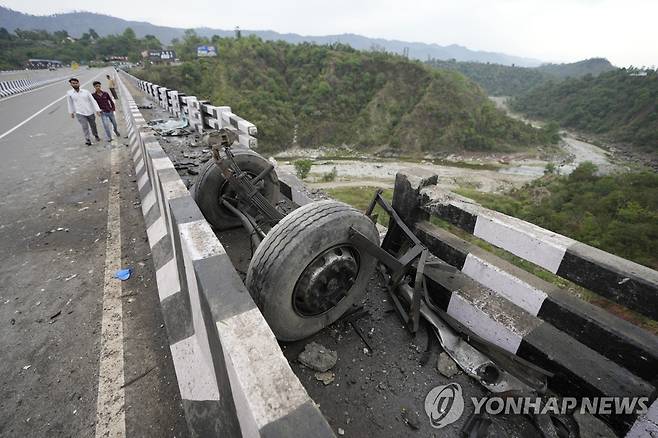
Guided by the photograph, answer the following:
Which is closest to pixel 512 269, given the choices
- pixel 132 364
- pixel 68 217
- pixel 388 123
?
pixel 132 364

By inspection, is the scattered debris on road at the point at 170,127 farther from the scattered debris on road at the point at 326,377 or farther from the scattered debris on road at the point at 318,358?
the scattered debris on road at the point at 326,377

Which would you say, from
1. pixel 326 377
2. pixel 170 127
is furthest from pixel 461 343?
pixel 170 127

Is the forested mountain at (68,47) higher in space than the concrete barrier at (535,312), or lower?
higher

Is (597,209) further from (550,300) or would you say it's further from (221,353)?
(221,353)

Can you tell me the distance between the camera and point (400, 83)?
73.6 meters

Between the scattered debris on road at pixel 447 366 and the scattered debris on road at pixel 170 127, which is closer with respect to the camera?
the scattered debris on road at pixel 447 366

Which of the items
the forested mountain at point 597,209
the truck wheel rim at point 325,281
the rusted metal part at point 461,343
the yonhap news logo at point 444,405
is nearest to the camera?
the yonhap news logo at point 444,405

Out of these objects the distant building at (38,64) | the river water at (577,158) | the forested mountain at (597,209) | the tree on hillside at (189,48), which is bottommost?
the river water at (577,158)

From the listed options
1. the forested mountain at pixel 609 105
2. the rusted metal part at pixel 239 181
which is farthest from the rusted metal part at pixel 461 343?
the forested mountain at pixel 609 105

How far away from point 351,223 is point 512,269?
1496mm

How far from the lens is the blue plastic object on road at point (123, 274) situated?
3.11m

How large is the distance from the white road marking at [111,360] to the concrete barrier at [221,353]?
0.38 meters

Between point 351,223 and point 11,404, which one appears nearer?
point 11,404

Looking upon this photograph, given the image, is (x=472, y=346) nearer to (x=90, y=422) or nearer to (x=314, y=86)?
(x=90, y=422)
